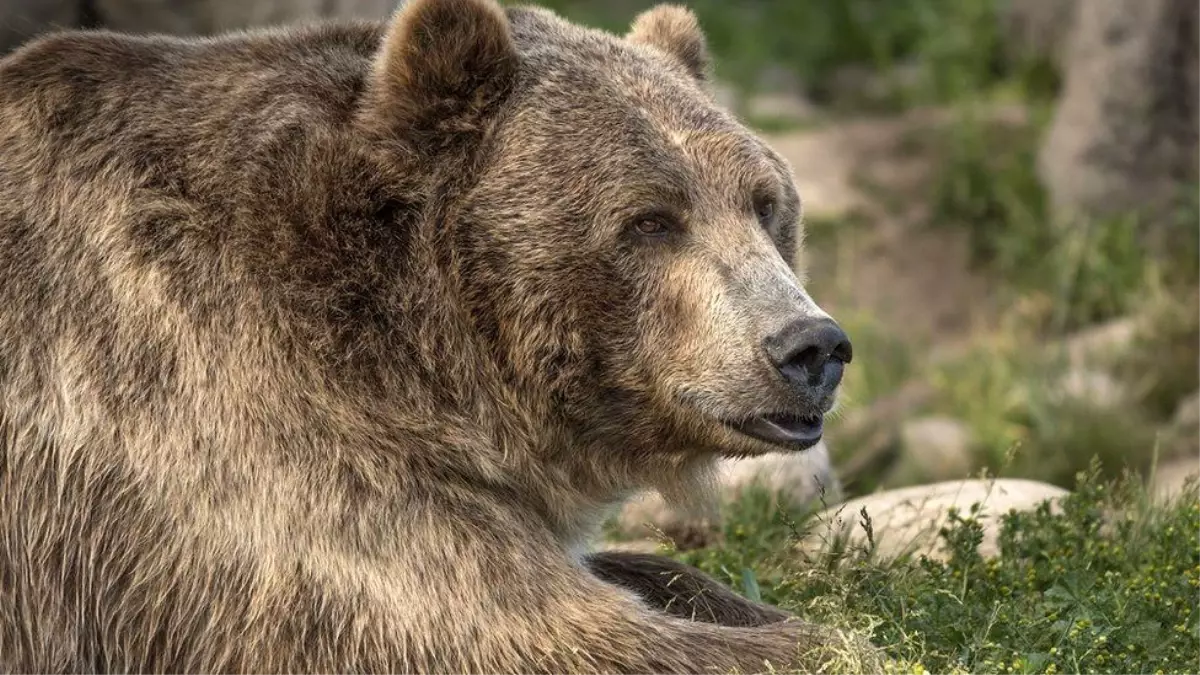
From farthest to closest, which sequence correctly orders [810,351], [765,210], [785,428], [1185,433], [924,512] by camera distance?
[1185,433] → [924,512] → [765,210] → [785,428] → [810,351]

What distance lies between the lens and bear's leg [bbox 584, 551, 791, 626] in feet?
17.4

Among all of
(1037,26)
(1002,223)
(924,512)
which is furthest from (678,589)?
(1037,26)

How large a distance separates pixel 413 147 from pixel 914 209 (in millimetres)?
9850

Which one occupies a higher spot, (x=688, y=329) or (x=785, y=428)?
(x=688, y=329)

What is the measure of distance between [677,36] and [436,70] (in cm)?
101

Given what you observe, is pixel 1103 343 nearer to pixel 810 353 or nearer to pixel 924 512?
pixel 924 512

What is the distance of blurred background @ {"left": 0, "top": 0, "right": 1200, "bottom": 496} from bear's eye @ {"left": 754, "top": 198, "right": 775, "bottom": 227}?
382cm

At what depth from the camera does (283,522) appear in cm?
454

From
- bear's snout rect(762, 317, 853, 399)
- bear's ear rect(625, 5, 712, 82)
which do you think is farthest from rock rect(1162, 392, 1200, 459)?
bear's snout rect(762, 317, 853, 399)

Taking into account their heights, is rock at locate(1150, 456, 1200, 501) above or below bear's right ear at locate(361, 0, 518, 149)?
below

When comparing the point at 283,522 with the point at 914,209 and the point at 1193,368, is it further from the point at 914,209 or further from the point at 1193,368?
the point at 914,209

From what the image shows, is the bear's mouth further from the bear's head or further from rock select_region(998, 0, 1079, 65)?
rock select_region(998, 0, 1079, 65)

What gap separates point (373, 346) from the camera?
4801mm

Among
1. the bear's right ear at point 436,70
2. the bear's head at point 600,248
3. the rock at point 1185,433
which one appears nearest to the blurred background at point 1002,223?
the rock at point 1185,433
